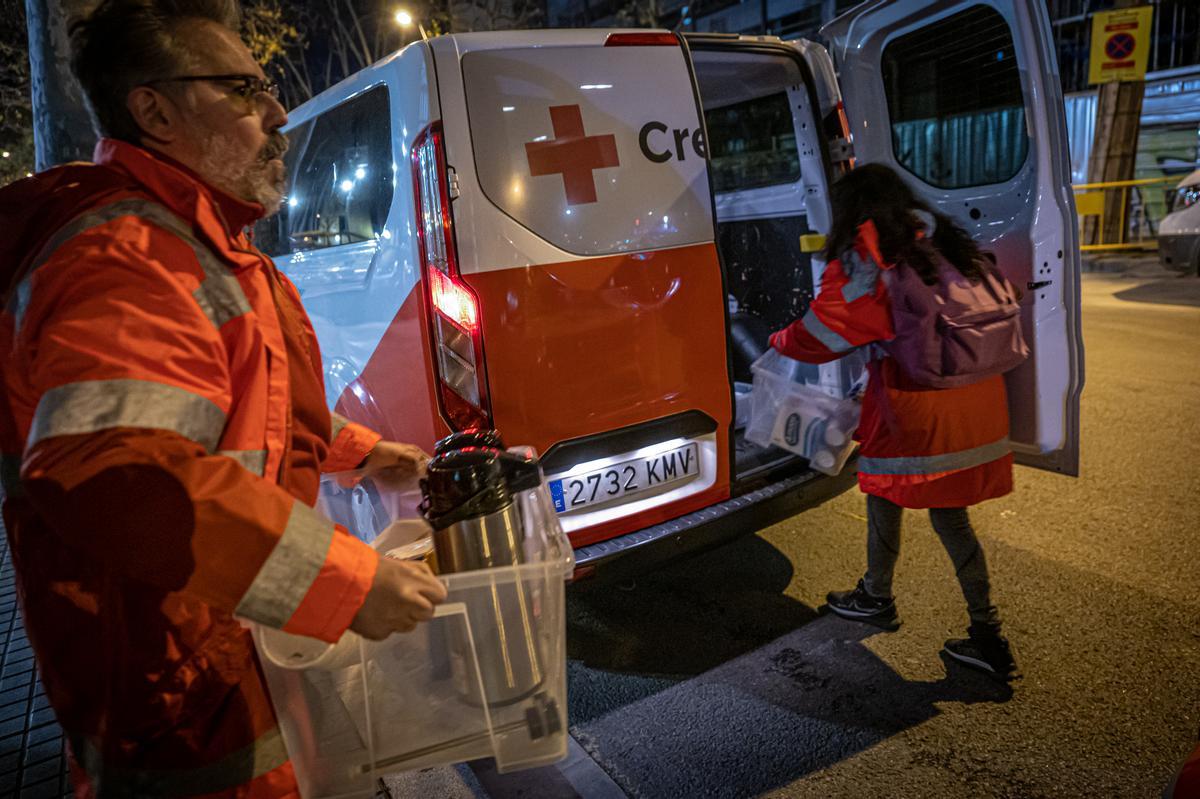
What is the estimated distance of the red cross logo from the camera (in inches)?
100

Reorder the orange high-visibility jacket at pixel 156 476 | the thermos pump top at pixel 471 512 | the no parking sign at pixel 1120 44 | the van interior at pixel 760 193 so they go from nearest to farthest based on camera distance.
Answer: the orange high-visibility jacket at pixel 156 476 → the thermos pump top at pixel 471 512 → the van interior at pixel 760 193 → the no parking sign at pixel 1120 44

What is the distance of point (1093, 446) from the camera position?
483cm

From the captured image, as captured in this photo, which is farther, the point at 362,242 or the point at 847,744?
the point at 362,242

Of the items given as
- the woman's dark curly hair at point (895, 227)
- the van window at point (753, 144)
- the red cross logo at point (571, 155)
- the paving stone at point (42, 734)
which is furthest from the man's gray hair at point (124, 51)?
the van window at point (753, 144)

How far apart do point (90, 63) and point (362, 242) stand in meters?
1.68

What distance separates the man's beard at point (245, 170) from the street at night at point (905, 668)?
1756 millimetres

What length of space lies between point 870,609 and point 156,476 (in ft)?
9.10

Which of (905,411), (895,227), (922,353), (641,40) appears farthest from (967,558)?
(641,40)

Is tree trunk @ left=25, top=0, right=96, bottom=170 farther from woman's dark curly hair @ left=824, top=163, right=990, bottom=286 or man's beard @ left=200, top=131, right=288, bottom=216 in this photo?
woman's dark curly hair @ left=824, top=163, right=990, bottom=286

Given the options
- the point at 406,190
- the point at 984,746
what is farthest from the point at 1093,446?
the point at 406,190

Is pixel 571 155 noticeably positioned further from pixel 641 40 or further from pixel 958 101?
pixel 958 101

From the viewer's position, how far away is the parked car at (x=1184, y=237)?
10.4 meters

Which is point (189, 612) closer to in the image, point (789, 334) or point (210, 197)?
point (210, 197)

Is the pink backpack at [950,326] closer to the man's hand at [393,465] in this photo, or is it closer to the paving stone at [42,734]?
the man's hand at [393,465]
